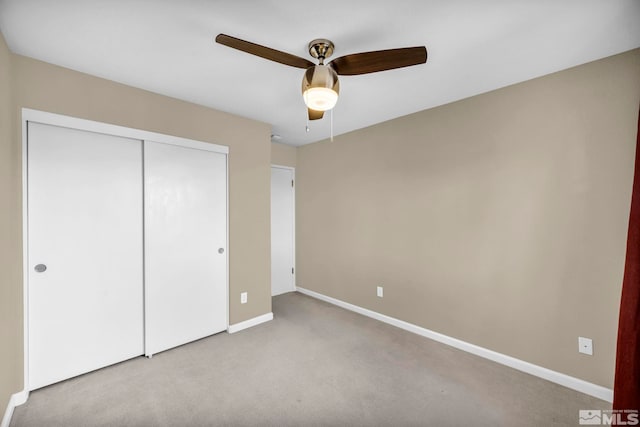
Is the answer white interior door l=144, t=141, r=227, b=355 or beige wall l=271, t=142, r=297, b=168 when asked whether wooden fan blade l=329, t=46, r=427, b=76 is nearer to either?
white interior door l=144, t=141, r=227, b=355

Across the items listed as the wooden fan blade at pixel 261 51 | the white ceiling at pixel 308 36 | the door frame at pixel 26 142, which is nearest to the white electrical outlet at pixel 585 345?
the white ceiling at pixel 308 36

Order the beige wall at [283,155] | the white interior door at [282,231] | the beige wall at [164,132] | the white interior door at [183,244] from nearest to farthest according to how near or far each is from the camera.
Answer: the beige wall at [164,132]
the white interior door at [183,244]
the beige wall at [283,155]
the white interior door at [282,231]

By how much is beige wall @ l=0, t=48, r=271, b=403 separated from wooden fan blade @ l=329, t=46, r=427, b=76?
66.6 inches

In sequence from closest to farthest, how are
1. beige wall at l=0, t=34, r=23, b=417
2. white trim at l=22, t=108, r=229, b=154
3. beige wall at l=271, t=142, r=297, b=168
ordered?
beige wall at l=0, t=34, r=23, b=417, white trim at l=22, t=108, r=229, b=154, beige wall at l=271, t=142, r=297, b=168

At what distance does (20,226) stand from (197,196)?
120cm

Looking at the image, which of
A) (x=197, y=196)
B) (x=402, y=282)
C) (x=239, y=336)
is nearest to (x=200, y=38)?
(x=197, y=196)

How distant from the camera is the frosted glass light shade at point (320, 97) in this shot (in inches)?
57.5

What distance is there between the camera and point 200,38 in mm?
1624

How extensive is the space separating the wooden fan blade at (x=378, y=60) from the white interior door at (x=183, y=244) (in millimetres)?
1753

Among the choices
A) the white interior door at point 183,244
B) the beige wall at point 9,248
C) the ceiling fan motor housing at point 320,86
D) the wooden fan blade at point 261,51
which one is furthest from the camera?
the white interior door at point 183,244

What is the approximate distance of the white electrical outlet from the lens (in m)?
1.89

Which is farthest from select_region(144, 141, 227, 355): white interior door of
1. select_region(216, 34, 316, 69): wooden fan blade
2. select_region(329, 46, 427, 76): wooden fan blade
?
select_region(329, 46, 427, 76): wooden fan blade

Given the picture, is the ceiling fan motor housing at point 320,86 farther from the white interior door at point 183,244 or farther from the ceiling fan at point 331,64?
the white interior door at point 183,244

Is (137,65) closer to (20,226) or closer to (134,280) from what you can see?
(20,226)
